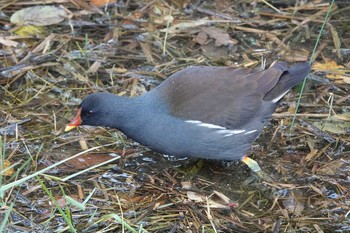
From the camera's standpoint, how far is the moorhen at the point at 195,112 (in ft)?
15.9

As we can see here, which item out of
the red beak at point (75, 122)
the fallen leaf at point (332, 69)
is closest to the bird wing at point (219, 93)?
the red beak at point (75, 122)

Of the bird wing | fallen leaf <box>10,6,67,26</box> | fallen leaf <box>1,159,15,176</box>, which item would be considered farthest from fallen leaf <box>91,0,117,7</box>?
fallen leaf <box>1,159,15,176</box>

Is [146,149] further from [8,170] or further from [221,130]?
[8,170]

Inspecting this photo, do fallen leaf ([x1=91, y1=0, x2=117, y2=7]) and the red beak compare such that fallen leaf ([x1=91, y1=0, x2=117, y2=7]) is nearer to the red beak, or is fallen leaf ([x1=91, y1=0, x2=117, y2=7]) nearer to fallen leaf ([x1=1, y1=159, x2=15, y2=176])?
the red beak

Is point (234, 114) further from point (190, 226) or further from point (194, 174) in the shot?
point (190, 226)

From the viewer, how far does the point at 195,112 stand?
15.9ft

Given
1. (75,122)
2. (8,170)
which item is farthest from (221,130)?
(8,170)

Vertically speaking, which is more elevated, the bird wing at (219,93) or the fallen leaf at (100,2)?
the bird wing at (219,93)

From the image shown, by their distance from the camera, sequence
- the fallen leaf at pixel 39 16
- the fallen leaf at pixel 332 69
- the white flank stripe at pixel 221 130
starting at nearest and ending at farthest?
the white flank stripe at pixel 221 130
the fallen leaf at pixel 332 69
the fallen leaf at pixel 39 16

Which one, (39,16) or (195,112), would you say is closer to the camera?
(195,112)

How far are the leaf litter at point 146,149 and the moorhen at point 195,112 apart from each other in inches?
10.2

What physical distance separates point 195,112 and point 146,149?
629mm

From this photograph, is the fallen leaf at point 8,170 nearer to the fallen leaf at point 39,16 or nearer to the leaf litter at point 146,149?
the leaf litter at point 146,149

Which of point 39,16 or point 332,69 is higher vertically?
point 39,16
